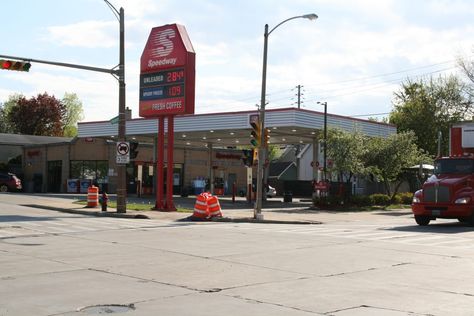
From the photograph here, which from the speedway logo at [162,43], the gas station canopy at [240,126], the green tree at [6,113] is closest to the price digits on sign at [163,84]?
the speedway logo at [162,43]

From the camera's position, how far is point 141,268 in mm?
11125

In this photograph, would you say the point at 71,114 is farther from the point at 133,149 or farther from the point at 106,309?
the point at 106,309

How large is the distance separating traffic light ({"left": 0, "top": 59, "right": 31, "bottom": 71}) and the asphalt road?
26.5 feet

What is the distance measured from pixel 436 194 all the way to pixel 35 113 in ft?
234

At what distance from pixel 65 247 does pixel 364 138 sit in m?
28.8

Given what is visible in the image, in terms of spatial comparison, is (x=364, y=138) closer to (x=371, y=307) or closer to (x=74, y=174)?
(x=74, y=174)

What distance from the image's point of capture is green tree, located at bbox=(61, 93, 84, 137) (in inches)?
3834

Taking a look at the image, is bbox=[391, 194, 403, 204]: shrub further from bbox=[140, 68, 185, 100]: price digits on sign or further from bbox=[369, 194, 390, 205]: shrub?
bbox=[140, 68, 185, 100]: price digits on sign

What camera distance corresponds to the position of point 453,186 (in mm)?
22312

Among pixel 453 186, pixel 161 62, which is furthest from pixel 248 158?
pixel 453 186

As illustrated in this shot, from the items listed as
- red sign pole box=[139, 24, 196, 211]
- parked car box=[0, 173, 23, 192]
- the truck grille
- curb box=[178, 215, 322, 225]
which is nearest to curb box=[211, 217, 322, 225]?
curb box=[178, 215, 322, 225]

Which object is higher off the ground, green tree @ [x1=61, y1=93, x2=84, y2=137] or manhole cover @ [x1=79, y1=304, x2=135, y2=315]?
green tree @ [x1=61, y1=93, x2=84, y2=137]

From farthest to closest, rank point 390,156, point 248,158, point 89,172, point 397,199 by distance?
1. point 89,172
2. point 397,199
3. point 390,156
4. point 248,158

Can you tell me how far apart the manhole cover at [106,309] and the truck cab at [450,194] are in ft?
55.9
